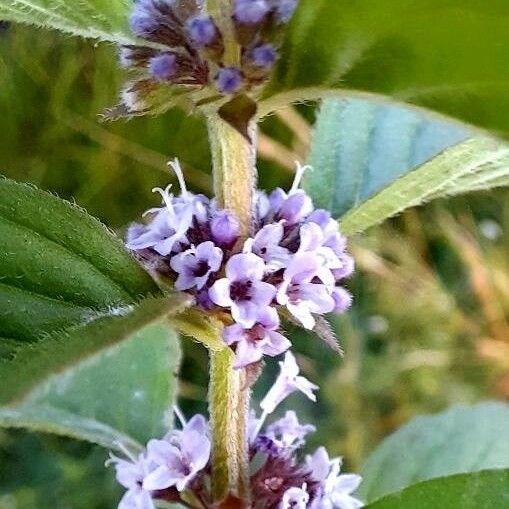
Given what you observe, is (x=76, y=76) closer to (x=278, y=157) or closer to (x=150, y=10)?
(x=278, y=157)

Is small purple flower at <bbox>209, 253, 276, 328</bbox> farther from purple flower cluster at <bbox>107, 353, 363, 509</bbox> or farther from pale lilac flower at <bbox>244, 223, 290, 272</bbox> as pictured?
purple flower cluster at <bbox>107, 353, 363, 509</bbox>

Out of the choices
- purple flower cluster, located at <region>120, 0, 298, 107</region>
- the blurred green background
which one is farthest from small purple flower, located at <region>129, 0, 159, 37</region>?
the blurred green background

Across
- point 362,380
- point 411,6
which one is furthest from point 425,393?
point 411,6

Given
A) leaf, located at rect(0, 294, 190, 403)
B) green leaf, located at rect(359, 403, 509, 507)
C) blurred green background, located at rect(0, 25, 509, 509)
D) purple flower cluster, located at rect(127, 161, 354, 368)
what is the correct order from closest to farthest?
leaf, located at rect(0, 294, 190, 403) → purple flower cluster, located at rect(127, 161, 354, 368) → green leaf, located at rect(359, 403, 509, 507) → blurred green background, located at rect(0, 25, 509, 509)

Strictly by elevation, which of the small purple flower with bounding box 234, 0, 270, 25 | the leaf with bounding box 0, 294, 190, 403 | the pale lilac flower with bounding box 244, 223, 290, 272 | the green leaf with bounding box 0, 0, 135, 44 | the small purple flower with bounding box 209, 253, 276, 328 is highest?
the small purple flower with bounding box 234, 0, 270, 25

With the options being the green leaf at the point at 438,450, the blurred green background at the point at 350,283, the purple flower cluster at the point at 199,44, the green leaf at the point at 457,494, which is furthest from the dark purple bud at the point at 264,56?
the blurred green background at the point at 350,283

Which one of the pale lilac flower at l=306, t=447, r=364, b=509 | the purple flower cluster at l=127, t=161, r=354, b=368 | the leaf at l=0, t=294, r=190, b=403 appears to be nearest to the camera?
the leaf at l=0, t=294, r=190, b=403

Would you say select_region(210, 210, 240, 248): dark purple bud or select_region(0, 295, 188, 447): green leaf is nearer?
select_region(0, 295, 188, 447): green leaf
